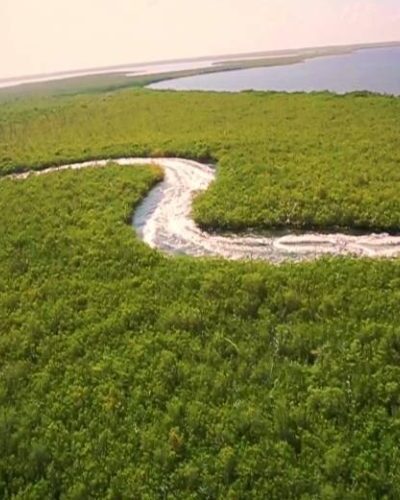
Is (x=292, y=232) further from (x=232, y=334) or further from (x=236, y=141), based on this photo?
(x=236, y=141)

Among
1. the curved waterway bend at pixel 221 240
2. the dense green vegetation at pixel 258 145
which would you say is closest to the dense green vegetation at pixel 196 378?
the curved waterway bend at pixel 221 240

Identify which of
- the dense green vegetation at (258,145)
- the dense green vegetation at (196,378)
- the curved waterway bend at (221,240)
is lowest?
the dense green vegetation at (196,378)

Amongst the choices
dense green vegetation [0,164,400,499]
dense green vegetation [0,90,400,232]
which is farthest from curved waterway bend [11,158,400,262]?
dense green vegetation [0,164,400,499]

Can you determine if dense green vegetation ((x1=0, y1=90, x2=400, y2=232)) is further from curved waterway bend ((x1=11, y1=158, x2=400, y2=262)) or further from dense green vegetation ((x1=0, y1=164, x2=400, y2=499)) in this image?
dense green vegetation ((x1=0, y1=164, x2=400, y2=499))

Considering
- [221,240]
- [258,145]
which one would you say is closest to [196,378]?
[221,240]

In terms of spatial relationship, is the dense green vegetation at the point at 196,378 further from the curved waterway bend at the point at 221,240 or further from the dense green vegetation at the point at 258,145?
the dense green vegetation at the point at 258,145

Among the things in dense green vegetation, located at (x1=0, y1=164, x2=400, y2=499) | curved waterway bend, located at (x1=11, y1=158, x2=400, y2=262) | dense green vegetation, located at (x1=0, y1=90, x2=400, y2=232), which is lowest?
dense green vegetation, located at (x1=0, y1=164, x2=400, y2=499)

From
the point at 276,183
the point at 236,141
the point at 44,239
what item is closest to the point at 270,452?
the point at 44,239
